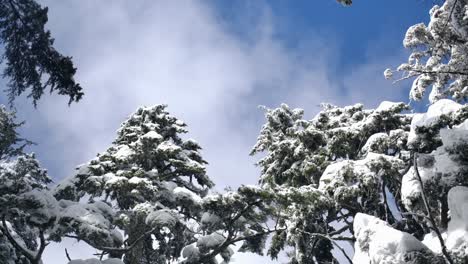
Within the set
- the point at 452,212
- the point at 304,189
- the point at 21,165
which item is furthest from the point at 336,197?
the point at 21,165

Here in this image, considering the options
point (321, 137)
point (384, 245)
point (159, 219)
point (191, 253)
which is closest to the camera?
point (384, 245)

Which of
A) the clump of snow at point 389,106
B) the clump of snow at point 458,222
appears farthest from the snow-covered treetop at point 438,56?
the clump of snow at point 458,222

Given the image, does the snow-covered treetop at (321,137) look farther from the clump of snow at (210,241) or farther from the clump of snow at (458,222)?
the clump of snow at (458,222)

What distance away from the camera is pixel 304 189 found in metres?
11.3

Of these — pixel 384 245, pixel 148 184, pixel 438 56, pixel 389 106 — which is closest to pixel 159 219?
pixel 148 184

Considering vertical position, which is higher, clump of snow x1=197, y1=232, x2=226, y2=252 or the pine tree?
the pine tree

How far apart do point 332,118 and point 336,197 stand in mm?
8409

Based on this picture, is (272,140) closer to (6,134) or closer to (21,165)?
(6,134)

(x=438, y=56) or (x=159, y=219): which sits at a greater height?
(x=438, y=56)

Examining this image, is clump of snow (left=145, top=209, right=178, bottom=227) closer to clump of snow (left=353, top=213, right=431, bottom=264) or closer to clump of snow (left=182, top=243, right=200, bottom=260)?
clump of snow (left=182, top=243, right=200, bottom=260)

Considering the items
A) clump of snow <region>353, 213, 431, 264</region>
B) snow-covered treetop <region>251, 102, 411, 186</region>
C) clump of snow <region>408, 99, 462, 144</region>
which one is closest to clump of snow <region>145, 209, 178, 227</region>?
snow-covered treetop <region>251, 102, 411, 186</region>

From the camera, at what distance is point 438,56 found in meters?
16.7

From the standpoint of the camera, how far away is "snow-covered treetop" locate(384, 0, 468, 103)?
14.5 m

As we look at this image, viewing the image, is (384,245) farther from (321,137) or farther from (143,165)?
(143,165)
